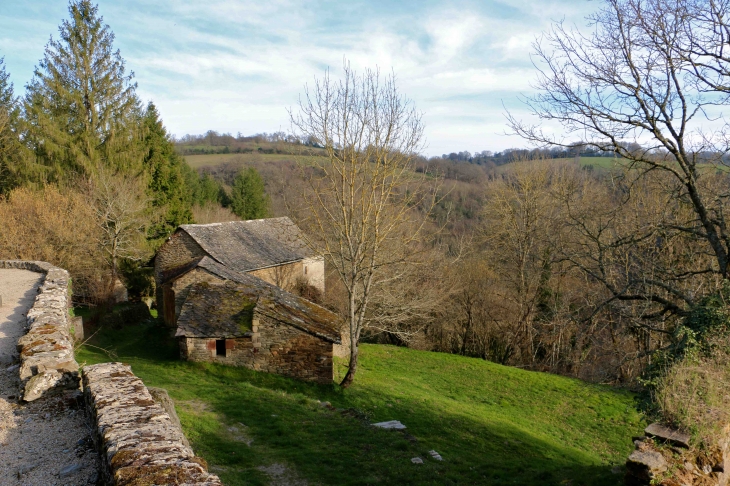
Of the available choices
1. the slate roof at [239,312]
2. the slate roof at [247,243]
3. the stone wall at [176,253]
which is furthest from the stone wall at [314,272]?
the slate roof at [239,312]

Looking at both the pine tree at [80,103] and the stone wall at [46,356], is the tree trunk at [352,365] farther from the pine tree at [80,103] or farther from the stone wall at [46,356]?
the pine tree at [80,103]

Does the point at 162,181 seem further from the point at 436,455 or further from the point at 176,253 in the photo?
the point at 436,455

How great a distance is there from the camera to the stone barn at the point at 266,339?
15.9 metres

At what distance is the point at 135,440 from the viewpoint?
4305 mm

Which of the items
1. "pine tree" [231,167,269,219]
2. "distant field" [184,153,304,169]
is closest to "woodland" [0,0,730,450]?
"pine tree" [231,167,269,219]

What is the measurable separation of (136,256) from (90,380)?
80.1ft

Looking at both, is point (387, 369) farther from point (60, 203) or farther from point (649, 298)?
point (60, 203)

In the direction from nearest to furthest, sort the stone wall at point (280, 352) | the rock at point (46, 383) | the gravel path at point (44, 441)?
1. the gravel path at point (44, 441)
2. the rock at point (46, 383)
3. the stone wall at point (280, 352)

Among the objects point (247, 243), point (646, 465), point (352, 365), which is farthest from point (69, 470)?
point (247, 243)

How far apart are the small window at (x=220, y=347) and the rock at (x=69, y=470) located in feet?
38.2

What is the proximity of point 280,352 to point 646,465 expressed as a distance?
11535 mm

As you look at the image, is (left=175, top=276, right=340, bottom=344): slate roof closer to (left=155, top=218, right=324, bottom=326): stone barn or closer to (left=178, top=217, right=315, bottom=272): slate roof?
(left=155, top=218, right=324, bottom=326): stone barn

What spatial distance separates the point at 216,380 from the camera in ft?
49.3

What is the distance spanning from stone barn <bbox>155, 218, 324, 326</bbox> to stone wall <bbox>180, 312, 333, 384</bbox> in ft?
12.8
